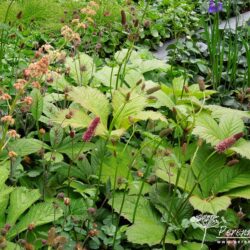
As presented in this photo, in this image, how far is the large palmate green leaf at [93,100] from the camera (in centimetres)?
220

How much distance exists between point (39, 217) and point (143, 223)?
0.36 m

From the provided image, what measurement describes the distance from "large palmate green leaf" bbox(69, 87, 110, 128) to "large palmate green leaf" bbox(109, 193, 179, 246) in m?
0.39

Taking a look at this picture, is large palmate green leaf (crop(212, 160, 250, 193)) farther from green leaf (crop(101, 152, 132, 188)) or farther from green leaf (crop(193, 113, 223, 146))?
green leaf (crop(101, 152, 132, 188))

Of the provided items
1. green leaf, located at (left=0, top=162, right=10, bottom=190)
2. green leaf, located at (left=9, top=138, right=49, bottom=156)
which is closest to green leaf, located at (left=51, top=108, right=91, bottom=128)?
green leaf, located at (left=9, top=138, right=49, bottom=156)

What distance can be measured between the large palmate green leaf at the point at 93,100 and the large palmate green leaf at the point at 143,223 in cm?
39

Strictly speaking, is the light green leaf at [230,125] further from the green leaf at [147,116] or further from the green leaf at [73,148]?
the green leaf at [73,148]

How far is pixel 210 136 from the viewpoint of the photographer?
2.12 metres

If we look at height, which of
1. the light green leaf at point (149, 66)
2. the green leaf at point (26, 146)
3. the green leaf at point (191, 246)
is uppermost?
the light green leaf at point (149, 66)

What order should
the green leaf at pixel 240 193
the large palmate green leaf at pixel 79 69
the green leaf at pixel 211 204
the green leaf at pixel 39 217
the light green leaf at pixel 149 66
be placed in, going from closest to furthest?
the green leaf at pixel 39 217 → the green leaf at pixel 211 204 → the green leaf at pixel 240 193 → the large palmate green leaf at pixel 79 69 → the light green leaf at pixel 149 66

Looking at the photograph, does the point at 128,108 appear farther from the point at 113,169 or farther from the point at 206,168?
the point at 206,168

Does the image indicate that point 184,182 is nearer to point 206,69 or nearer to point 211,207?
point 211,207

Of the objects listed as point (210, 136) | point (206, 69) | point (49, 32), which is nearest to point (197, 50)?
point (206, 69)

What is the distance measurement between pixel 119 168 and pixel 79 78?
2.67 feet

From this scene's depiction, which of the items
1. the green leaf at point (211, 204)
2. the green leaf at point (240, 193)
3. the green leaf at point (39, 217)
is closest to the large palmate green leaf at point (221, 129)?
the green leaf at point (240, 193)
